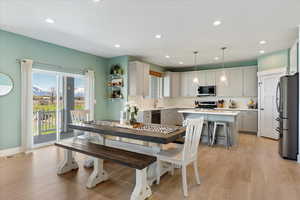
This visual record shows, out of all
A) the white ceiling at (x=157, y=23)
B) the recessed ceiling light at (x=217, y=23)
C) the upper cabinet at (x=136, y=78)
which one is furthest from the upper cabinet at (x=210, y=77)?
the recessed ceiling light at (x=217, y=23)

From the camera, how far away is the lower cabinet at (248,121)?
562 centimetres

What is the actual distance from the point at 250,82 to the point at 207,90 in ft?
5.06

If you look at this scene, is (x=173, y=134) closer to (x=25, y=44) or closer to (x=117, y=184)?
(x=117, y=184)

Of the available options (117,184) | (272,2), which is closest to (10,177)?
(117,184)

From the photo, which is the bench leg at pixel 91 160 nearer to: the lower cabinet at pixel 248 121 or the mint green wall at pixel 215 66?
the lower cabinet at pixel 248 121

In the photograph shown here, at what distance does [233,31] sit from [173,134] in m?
2.69

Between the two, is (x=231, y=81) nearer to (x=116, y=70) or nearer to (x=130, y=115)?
(x=116, y=70)

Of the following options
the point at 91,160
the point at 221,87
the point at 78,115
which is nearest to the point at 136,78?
the point at 78,115

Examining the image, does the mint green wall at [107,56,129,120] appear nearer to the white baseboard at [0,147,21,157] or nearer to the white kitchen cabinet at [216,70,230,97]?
the white baseboard at [0,147,21,157]

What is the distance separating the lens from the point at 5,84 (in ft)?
11.0

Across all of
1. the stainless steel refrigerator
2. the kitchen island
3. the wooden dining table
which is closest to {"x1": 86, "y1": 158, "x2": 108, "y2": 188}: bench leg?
the wooden dining table

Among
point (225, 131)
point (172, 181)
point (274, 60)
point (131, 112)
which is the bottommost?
point (172, 181)

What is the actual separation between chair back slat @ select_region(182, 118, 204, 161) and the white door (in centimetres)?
405

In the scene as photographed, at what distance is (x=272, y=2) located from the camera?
7.67 ft
